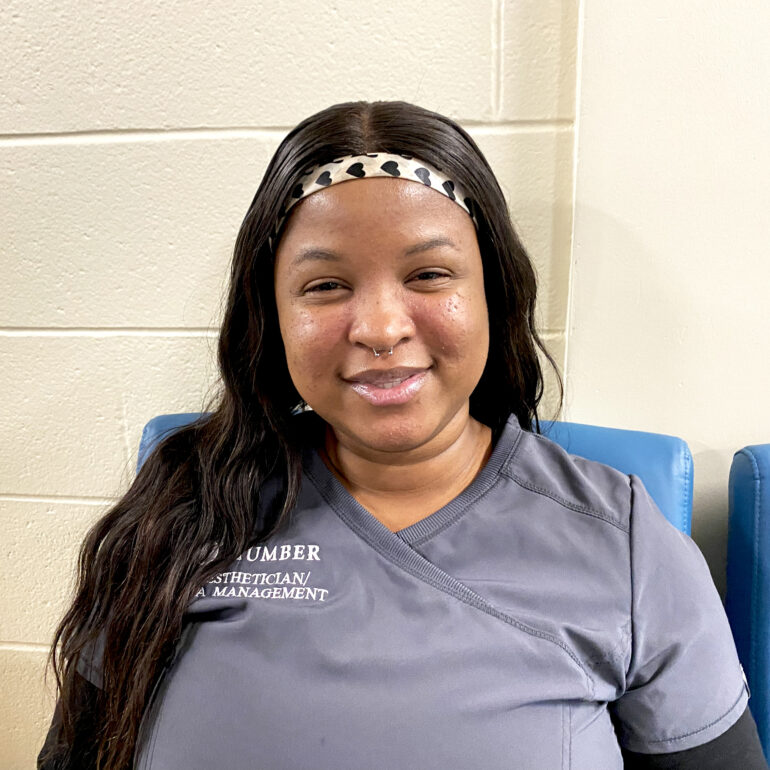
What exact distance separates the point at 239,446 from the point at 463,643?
40cm

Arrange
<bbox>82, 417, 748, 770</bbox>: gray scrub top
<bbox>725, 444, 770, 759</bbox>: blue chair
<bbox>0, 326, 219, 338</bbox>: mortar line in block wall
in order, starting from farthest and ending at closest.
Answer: <bbox>0, 326, 219, 338</bbox>: mortar line in block wall → <bbox>725, 444, 770, 759</bbox>: blue chair → <bbox>82, 417, 748, 770</bbox>: gray scrub top

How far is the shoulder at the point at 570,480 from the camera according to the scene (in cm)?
81

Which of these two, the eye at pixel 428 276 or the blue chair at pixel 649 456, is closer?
the eye at pixel 428 276

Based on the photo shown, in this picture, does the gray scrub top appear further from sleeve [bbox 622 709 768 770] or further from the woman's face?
the woman's face

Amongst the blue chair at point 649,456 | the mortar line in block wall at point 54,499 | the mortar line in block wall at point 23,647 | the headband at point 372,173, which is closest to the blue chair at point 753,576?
the blue chair at point 649,456

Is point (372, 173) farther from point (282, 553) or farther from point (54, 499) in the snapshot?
point (54, 499)

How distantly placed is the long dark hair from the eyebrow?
76mm

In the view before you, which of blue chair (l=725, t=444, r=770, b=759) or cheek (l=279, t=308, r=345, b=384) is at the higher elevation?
cheek (l=279, t=308, r=345, b=384)

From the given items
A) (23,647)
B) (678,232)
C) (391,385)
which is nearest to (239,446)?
(391,385)

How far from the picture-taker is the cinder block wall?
3.51 ft

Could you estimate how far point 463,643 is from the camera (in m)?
0.70

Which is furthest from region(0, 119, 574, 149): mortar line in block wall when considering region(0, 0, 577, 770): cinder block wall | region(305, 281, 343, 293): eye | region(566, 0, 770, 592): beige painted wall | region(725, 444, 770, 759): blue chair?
region(725, 444, 770, 759): blue chair

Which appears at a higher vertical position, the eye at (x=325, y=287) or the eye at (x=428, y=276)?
the eye at (x=428, y=276)

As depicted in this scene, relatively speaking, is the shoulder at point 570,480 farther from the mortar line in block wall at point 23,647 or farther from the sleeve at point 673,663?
the mortar line in block wall at point 23,647
